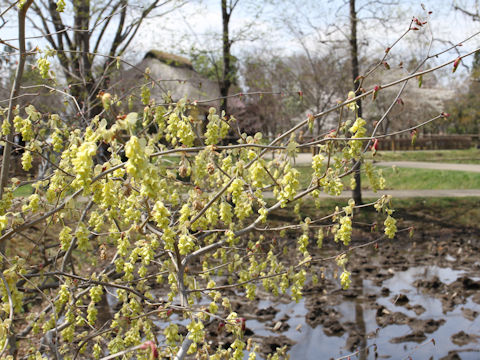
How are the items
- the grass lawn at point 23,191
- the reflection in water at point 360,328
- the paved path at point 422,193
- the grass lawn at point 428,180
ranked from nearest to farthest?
the reflection in water at point 360,328
the grass lawn at point 23,191
the paved path at point 422,193
the grass lawn at point 428,180

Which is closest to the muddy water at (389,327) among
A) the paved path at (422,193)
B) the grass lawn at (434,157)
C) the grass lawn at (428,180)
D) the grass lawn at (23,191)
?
the grass lawn at (23,191)

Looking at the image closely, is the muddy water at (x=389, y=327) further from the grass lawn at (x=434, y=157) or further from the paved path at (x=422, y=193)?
the grass lawn at (x=434, y=157)

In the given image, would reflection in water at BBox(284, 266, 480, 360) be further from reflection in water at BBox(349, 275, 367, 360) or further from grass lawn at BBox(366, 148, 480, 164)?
grass lawn at BBox(366, 148, 480, 164)

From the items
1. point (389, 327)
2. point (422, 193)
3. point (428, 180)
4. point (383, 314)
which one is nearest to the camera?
point (389, 327)

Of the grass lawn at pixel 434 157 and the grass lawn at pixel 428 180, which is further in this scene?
the grass lawn at pixel 434 157

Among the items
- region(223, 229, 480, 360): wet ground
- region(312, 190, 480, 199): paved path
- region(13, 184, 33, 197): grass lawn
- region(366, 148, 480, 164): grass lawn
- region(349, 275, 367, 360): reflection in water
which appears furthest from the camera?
region(366, 148, 480, 164): grass lawn

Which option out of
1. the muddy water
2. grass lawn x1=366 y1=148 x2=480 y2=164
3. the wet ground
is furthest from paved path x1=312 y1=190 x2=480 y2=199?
grass lawn x1=366 y1=148 x2=480 y2=164

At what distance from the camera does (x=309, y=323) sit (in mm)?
6457

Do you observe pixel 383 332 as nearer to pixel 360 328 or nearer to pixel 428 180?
pixel 360 328

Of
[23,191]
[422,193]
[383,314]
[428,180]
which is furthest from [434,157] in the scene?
[23,191]

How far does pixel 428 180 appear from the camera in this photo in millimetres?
16469

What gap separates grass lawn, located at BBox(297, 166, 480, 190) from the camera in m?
16.0

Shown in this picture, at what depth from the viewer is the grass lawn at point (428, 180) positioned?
15977 millimetres

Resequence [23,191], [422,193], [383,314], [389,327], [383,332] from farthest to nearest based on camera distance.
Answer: [422,193], [23,191], [383,314], [389,327], [383,332]
